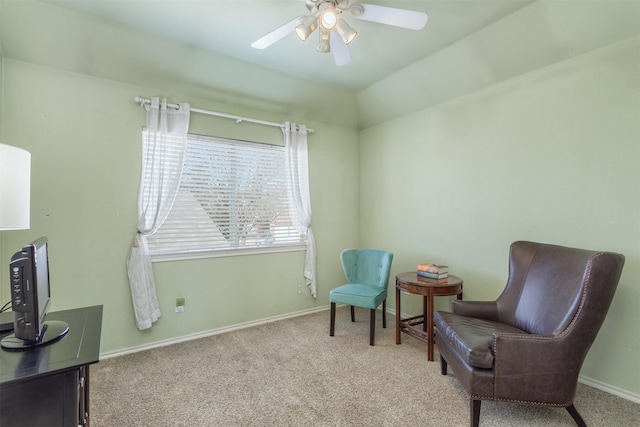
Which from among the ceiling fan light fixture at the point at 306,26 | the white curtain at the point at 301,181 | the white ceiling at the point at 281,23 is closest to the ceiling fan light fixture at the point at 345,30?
the ceiling fan light fixture at the point at 306,26

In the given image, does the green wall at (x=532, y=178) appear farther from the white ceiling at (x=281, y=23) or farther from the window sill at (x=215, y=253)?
the window sill at (x=215, y=253)

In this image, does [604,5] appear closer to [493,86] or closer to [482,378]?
[493,86]

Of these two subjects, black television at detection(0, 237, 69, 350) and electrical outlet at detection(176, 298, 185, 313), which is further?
electrical outlet at detection(176, 298, 185, 313)

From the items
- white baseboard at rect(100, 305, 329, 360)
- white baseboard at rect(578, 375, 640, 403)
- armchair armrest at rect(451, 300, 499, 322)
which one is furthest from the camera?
white baseboard at rect(100, 305, 329, 360)

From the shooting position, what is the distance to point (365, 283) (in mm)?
3391

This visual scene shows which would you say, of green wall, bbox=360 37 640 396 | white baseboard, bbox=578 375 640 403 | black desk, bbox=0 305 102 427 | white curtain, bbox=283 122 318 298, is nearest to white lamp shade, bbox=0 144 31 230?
black desk, bbox=0 305 102 427

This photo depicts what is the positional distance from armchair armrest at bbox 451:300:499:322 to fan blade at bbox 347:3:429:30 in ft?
6.54

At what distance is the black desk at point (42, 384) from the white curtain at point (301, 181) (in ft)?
8.63

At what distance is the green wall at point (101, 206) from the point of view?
2.38 metres

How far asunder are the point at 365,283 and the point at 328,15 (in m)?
2.59

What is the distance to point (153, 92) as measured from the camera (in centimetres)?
285

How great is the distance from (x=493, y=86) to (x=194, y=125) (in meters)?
2.89

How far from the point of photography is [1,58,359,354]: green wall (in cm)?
238

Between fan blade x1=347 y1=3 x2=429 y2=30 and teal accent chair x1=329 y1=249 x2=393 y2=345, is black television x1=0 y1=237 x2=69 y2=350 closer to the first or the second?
fan blade x1=347 y1=3 x2=429 y2=30
